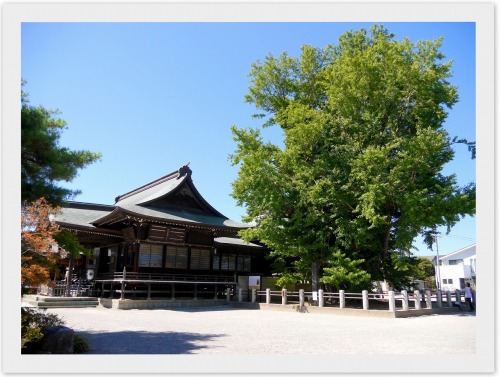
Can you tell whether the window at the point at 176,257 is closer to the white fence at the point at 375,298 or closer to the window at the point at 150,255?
the window at the point at 150,255

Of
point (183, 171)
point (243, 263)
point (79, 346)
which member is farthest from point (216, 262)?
point (79, 346)

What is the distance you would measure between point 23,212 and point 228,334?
5655 mm

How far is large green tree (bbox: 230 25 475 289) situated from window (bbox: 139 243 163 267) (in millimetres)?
5212

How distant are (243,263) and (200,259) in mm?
4195

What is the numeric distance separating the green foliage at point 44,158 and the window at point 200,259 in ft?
49.0

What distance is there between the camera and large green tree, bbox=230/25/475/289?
16406 mm

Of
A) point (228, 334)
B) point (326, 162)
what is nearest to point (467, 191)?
point (326, 162)

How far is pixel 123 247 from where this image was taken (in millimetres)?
21578

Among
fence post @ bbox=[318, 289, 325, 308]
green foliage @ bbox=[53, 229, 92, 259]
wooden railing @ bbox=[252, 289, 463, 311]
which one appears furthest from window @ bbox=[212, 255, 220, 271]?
green foliage @ bbox=[53, 229, 92, 259]

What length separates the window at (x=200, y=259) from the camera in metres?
22.3

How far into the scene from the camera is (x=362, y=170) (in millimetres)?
16688

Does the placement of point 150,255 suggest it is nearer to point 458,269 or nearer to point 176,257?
point 176,257

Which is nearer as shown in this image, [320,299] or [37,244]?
[37,244]
